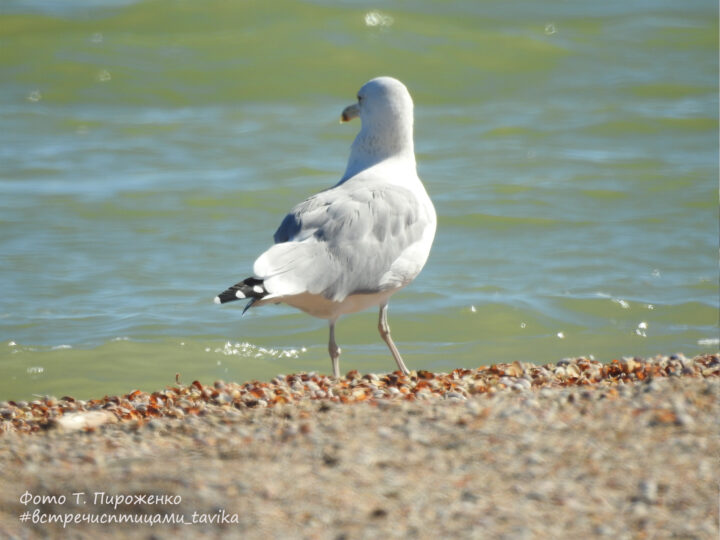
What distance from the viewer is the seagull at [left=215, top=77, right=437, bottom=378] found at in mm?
5551

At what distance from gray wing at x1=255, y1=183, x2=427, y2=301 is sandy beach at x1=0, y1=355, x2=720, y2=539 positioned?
1097 mm

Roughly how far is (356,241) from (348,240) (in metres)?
0.05

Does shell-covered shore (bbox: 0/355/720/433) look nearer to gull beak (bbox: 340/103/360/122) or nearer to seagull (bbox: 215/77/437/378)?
seagull (bbox: 215/77/437/378)

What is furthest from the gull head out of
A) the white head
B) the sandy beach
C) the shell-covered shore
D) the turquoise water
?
the sandy beach

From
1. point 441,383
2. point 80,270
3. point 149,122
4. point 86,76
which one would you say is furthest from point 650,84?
point 441,383

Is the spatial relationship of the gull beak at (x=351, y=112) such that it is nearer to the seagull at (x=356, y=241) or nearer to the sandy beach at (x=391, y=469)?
the seagull at (x=356, y=241)

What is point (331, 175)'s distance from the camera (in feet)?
41.1

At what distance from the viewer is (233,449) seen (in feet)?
12.5

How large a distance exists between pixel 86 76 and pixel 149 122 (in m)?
2.05

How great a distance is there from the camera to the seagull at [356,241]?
18.2 feet

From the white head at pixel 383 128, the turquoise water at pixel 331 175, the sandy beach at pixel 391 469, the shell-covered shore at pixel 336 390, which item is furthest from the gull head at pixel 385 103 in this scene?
the sandy beach at pixel 391 469

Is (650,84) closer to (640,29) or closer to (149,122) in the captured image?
(640,29)

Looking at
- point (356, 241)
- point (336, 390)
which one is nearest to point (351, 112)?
point (356, 241)

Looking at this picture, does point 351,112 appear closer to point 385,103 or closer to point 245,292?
point 385,103
